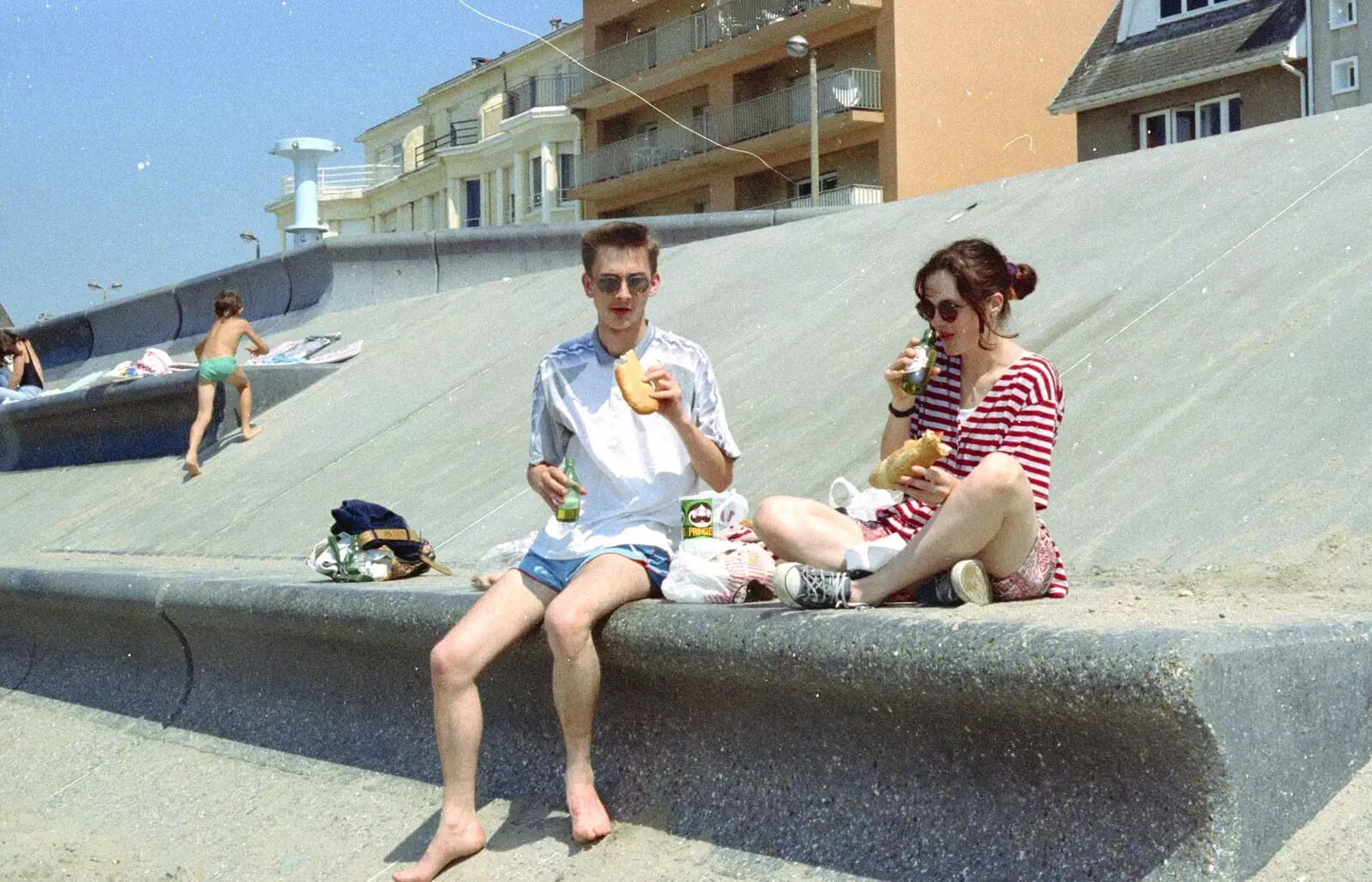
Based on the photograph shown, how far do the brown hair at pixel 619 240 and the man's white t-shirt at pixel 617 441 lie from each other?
0.26 m

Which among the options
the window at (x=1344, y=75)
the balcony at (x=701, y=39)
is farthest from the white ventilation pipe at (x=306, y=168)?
the window at (x=1344, y=75)

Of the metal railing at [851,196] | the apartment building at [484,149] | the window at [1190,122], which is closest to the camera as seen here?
the window at [1190,122]

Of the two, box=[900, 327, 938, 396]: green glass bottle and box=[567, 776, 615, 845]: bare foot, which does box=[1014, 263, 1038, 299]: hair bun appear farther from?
box=[567, 776, 615, 845]: bare foot

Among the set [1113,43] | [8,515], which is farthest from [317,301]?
[1113,43]

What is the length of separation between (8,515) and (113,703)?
7.95 meters

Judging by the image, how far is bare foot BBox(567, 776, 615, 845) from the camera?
13.9 feet

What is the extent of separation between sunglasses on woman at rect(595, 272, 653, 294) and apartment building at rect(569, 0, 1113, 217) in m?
34.2

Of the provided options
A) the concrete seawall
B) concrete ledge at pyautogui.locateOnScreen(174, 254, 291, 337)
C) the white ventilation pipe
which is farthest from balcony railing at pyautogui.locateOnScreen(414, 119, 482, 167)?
the concrete seawall

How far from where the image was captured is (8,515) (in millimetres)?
14156

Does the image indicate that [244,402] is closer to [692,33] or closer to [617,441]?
[617,441]

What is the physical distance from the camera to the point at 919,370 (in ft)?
15.4

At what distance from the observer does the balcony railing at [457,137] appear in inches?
2608

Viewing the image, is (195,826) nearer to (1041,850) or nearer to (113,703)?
(113,703)

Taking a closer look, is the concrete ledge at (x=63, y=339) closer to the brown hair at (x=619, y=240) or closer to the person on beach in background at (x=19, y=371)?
the person on beach in background at (x=19, y=371)
